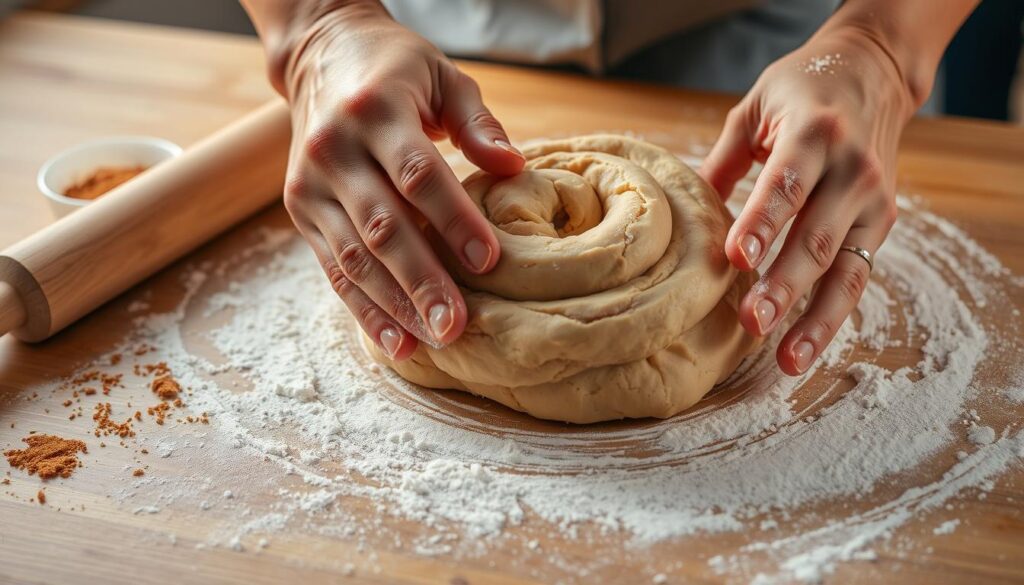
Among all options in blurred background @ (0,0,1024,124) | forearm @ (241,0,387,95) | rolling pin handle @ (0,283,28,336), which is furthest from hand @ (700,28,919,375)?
rolling pin handle @ (0,283,28,336)

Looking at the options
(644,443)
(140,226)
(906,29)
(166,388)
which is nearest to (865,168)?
(906,29)

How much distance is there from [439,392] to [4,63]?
6.52 feet

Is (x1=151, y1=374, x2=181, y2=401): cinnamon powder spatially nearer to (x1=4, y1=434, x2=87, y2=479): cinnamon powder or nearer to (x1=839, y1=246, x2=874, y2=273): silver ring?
(x1=4, y1=434, x2=87, y2=479): cinnamon powder

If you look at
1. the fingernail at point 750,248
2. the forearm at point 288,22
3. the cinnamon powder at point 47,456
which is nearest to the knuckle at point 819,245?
the fingernail at point 750,248

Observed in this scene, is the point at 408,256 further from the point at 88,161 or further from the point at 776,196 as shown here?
the point at 88,161

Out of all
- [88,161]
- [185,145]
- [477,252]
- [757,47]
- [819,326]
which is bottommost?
[185,145]

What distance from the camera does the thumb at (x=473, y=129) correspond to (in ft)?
5.60

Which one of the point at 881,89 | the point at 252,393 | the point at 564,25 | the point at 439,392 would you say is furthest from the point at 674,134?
the point at 252,393

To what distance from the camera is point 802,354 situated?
1641 mm

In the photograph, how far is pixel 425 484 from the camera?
154 centimetres

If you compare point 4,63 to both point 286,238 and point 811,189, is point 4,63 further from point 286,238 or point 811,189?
point 811,189

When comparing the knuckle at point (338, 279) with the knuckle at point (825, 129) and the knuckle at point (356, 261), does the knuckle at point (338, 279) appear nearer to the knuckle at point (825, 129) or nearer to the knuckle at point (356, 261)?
the knuckle at point (356, 261)

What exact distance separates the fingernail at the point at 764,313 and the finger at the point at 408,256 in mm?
467

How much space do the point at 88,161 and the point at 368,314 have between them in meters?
0.99
